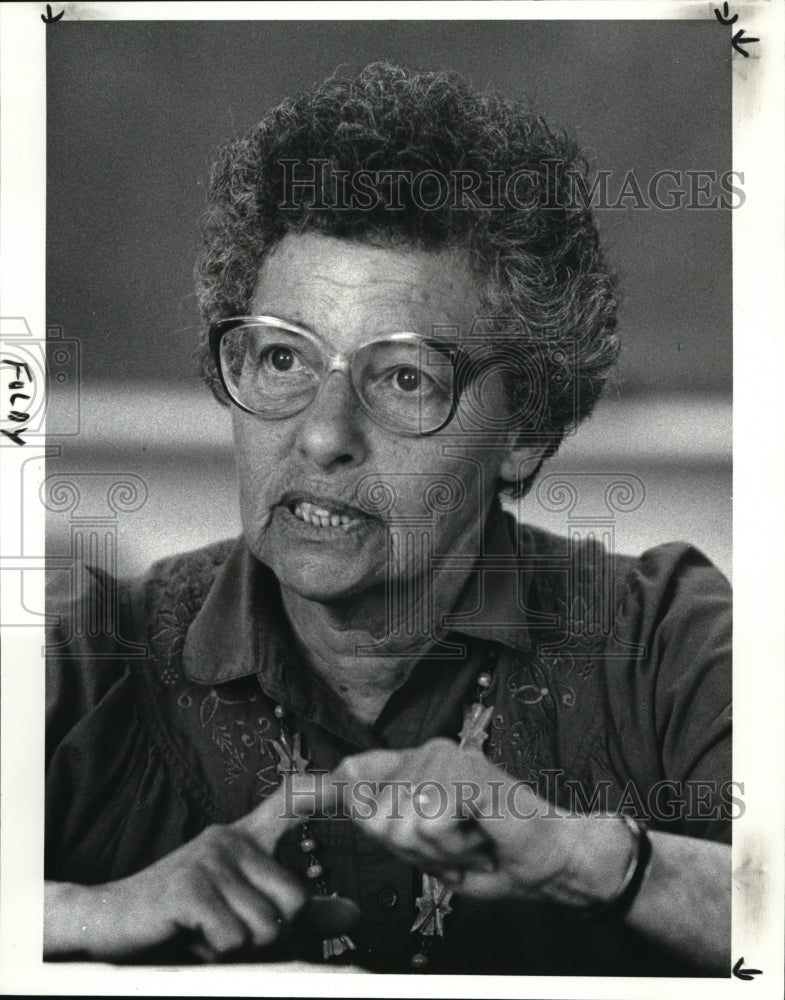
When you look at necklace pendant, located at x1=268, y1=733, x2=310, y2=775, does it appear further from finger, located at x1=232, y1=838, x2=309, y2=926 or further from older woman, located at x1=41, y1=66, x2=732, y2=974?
finger, located at x1=232, y1=838, x2=309, y2=926

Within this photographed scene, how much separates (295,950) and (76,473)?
83 cm

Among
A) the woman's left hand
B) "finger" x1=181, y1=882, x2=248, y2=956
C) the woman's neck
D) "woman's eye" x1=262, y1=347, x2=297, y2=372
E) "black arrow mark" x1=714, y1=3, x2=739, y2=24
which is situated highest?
"black arrow mark" x1=714, y1=3, x2=739, y2=24

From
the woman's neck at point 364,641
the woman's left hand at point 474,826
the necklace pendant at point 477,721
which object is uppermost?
the woman's neck at point 364,641

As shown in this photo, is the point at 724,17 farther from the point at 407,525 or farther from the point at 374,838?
the point at 374,838

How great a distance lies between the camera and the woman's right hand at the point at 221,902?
5.12 ft

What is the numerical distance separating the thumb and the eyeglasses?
57 centimetres

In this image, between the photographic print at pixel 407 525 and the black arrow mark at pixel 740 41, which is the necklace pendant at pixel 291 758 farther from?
the black arrow mark at pixel 740 41

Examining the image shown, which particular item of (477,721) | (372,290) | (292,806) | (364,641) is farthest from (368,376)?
(292,806)

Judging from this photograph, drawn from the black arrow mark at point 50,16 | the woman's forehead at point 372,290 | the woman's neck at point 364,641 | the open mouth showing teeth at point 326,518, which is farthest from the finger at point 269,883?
the black arrow mark at point 50,16

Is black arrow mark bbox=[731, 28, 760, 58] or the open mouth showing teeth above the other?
black arrow mark bbox=[731, 28, 760, 58]

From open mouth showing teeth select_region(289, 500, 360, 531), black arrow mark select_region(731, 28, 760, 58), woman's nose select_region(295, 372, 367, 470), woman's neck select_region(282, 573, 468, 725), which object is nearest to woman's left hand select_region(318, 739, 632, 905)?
woman's neck select_region(282, 573, 468, 725)

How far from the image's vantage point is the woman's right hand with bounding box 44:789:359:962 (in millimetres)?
1560

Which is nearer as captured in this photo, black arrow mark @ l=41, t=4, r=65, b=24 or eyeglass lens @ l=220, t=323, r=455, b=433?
eyeglass lens @ l=220, t=323, r=455, b=433

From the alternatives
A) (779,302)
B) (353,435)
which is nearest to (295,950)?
(353,435)
